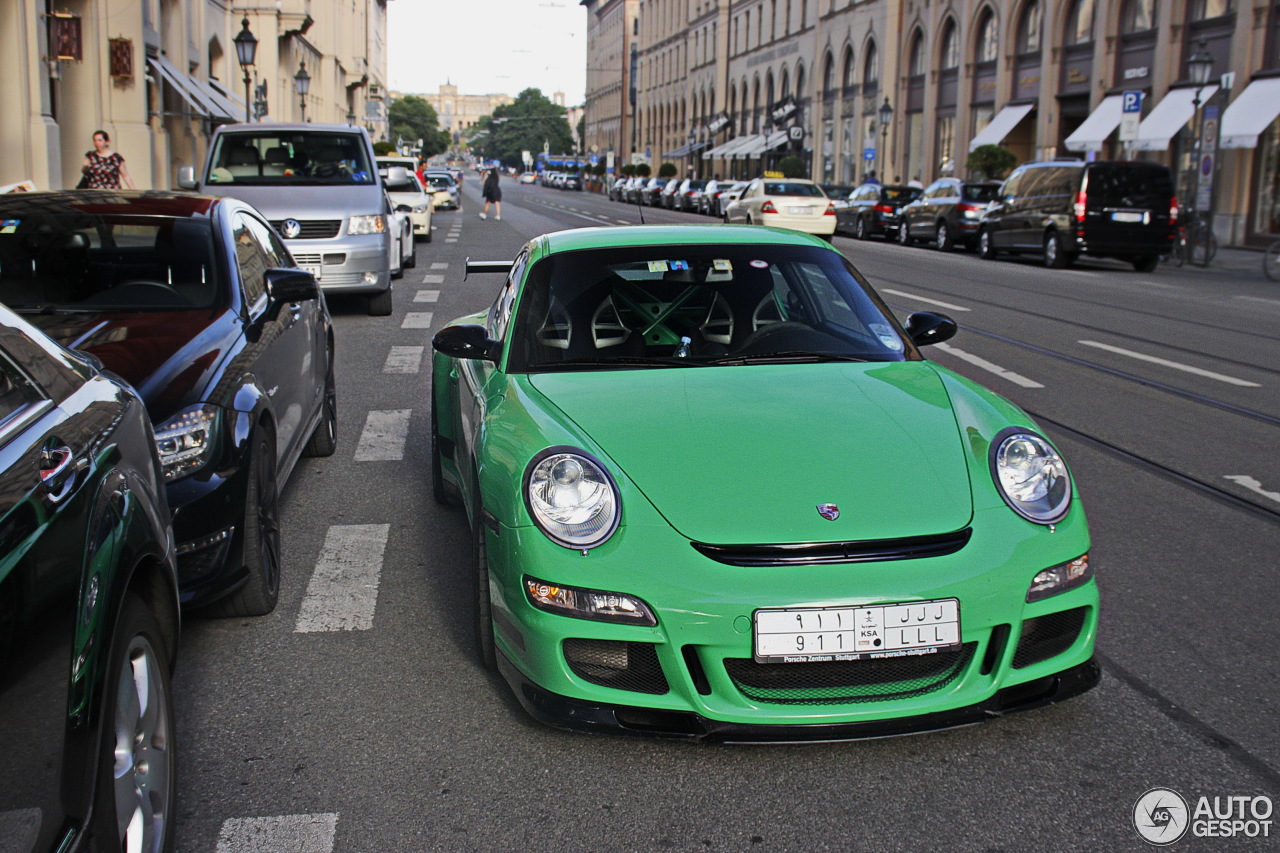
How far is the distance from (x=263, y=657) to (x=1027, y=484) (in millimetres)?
2387

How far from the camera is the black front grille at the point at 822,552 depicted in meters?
3.28

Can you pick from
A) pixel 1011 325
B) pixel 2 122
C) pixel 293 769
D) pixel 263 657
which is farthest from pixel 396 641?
pixel 2 122

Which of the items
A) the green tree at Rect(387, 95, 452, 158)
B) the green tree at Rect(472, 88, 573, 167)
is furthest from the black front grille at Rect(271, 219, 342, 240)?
the green tree at Rect(472, 88, 573, 167)

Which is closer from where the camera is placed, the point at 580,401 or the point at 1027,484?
the point at 1027,484

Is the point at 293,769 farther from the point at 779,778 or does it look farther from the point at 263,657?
the point at 779,778

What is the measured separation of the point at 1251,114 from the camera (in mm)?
30609

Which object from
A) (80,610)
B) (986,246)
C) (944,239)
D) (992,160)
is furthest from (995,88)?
(80,610)

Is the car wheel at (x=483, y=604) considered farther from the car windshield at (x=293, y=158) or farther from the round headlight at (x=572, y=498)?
the car windshield at (x=293, y=158)

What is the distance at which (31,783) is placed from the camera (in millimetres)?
2053

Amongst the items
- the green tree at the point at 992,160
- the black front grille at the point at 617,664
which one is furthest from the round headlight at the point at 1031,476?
the green tree at the point at 992,160

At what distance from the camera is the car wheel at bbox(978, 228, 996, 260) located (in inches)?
1072

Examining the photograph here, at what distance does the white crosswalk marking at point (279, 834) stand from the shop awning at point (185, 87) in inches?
1117

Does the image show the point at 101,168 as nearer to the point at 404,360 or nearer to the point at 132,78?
the point at 404,360

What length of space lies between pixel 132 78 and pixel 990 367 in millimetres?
21235
